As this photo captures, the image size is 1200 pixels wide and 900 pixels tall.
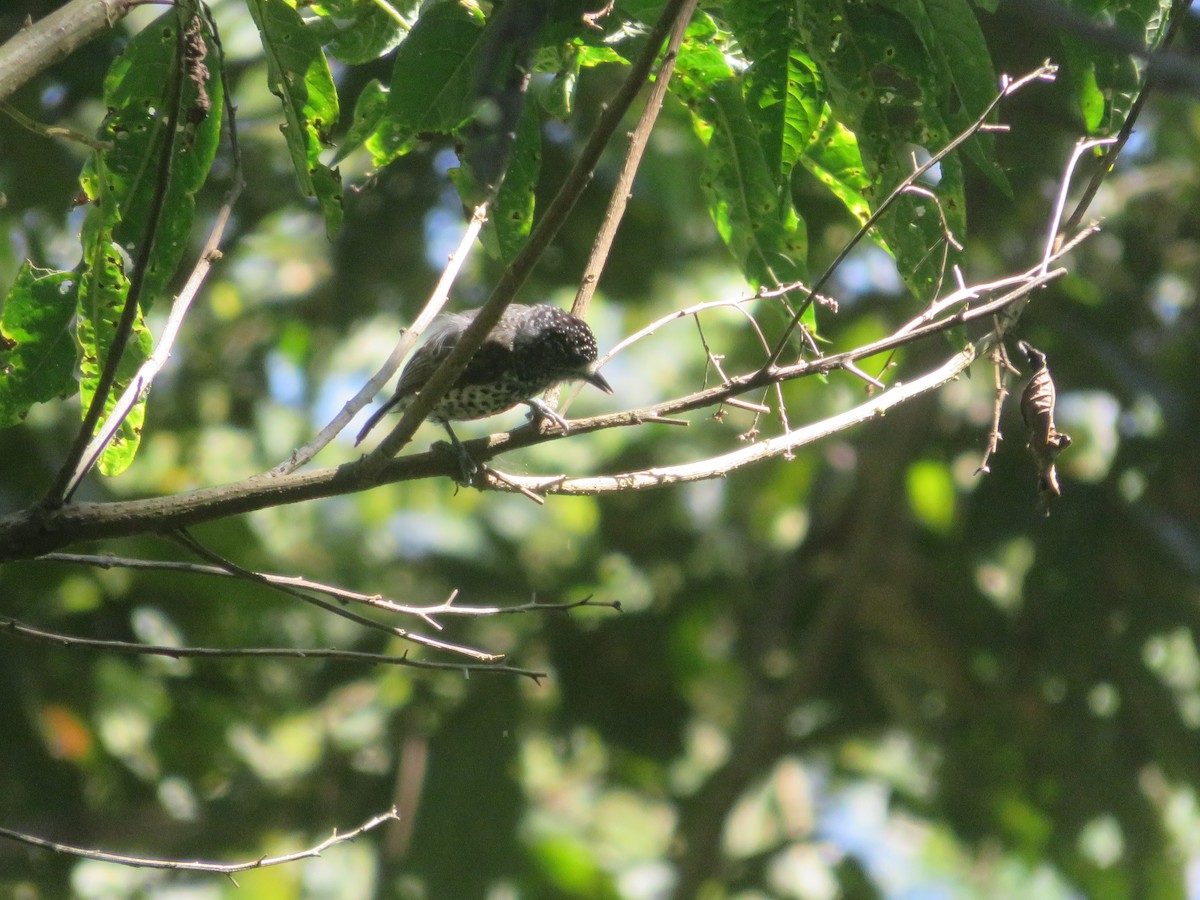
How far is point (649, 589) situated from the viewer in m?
7.41

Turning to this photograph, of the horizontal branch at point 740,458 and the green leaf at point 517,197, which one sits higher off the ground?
the green leaf at point 517,197

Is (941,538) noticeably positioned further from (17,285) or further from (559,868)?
(17,285)

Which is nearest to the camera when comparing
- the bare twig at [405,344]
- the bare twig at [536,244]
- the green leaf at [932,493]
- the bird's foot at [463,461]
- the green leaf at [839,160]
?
the bare twig at [536,244]

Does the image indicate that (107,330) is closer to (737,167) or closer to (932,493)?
(737,167)

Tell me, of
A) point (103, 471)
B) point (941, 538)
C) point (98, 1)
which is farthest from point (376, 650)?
point (98, 1)

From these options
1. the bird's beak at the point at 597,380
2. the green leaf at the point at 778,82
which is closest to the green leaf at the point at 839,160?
the green leaf at the point at 778,82

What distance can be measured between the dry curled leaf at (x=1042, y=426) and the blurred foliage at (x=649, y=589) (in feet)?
5.46

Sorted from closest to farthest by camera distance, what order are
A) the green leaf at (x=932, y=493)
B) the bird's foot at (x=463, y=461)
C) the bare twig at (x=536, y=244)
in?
the bare twig at (x=536, y=244) → the bird's foot at (x=463, y=461) → the green leaf at (x=932, y=493)

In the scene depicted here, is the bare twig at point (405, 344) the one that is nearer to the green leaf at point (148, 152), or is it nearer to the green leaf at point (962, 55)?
the green leaf at point (148, 152)

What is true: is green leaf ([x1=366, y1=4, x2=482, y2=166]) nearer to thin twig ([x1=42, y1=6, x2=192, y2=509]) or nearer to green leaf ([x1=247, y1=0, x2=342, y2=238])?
green leaf ([x1=247, y1=0, x2=342, y2=238])

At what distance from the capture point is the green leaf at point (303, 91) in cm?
225

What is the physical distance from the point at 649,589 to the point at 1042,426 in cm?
524

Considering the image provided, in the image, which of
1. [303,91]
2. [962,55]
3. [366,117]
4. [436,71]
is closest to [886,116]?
[962,55]

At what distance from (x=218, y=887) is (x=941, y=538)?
14.5 feet
